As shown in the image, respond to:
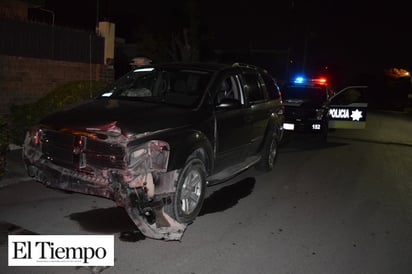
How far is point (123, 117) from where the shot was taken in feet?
16.1

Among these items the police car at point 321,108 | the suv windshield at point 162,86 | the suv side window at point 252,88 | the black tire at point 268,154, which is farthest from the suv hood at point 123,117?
the police car at point 321,108

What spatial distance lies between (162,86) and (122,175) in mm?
2367

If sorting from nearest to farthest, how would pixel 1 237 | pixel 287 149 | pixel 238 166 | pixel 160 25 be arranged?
1. pixel 1 237
2. pixel 238 166
3. pixel 287 149
4. pixel 160 25

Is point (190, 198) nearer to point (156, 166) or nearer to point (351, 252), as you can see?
point (156, 166)

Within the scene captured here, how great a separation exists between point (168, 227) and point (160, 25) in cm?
1818

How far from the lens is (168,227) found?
4.89m

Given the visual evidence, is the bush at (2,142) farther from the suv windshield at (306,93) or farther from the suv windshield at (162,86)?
the suv windshield at (306,93)

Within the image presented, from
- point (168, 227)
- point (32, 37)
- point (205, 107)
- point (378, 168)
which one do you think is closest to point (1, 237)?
point (168, 227)

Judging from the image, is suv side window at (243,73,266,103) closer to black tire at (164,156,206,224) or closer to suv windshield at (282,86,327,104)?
black tire at (164,156,206,224)

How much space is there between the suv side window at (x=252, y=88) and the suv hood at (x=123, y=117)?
1.81m

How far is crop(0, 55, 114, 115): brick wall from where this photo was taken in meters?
9.56

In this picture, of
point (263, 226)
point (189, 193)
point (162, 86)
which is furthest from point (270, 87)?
point (189, 193)

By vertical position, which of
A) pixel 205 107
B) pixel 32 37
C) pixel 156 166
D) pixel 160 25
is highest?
Answer: pixel 160 25

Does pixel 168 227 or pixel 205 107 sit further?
pixel 205 107
